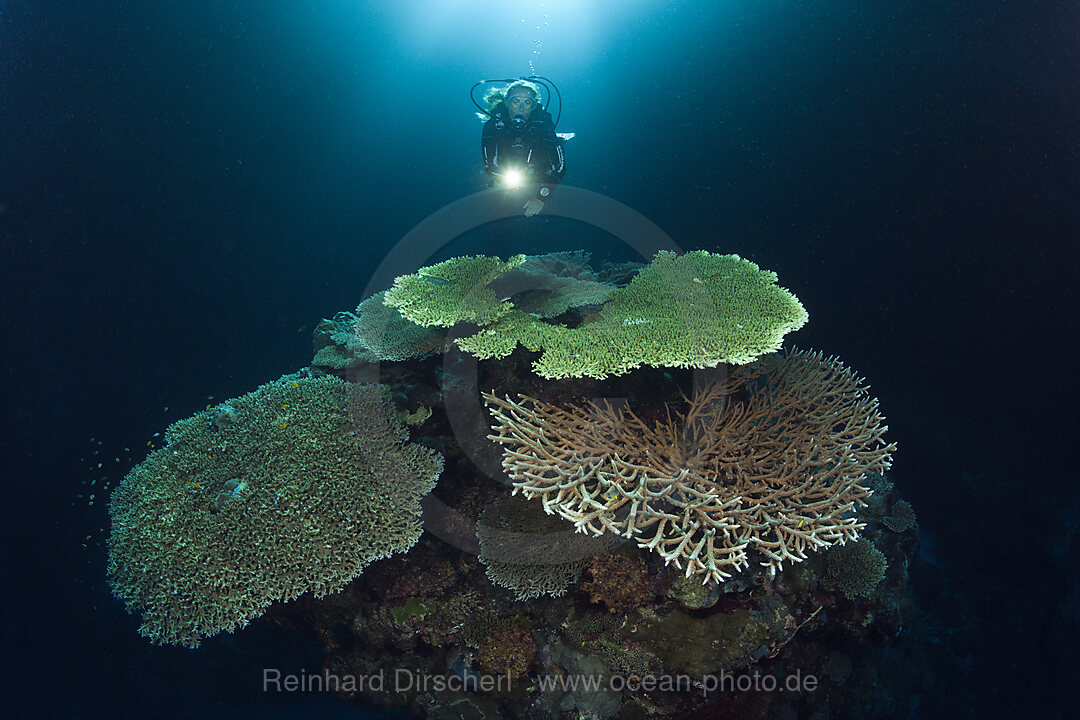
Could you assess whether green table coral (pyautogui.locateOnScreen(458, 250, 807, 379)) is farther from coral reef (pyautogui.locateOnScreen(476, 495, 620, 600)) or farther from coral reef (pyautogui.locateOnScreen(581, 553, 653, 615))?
coral reef (pyautogui.locateOnScreen(581, 553, 653, 615))

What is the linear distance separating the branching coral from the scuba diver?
5789 millimetres

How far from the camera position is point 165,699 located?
7574mm

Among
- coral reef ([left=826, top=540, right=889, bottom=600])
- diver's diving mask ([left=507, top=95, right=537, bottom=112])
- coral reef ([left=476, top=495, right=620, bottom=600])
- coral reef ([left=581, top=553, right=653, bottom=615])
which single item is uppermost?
diver's diving mask ([left=507, top=95, right=537, bottom=112])

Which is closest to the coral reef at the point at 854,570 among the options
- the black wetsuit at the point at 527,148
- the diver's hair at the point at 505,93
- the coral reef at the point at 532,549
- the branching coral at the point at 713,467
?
the branching coral at the point at 713,467


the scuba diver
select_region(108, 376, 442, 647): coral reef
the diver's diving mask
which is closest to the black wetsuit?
the scuba diver

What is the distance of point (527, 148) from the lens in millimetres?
7816

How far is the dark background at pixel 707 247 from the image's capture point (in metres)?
9.12

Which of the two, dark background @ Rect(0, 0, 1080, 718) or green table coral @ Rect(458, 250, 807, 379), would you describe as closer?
green table coral @ Rect(458, 250, 807, 379)

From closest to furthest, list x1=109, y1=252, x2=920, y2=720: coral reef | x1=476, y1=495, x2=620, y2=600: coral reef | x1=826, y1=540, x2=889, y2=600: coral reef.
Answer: x1=109, y1=252, x2=920, y2=720: coral reef → x1=476, y1=495, x2=620, y2=600: coral reef → x1=826, y1=540, x2=889, y2=600: coral reef

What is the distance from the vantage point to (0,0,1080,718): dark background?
912cm

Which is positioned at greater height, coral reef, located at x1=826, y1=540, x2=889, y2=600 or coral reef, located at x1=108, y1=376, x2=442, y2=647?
coral reef, located at x1=108, y1=376, x2=442, y2=647

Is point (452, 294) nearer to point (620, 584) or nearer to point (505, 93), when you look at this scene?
point (620, 584)

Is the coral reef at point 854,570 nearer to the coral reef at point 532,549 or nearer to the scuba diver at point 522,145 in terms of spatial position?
the coral reef at point 532,549

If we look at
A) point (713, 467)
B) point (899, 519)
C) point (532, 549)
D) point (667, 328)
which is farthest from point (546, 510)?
point (899, 519)
